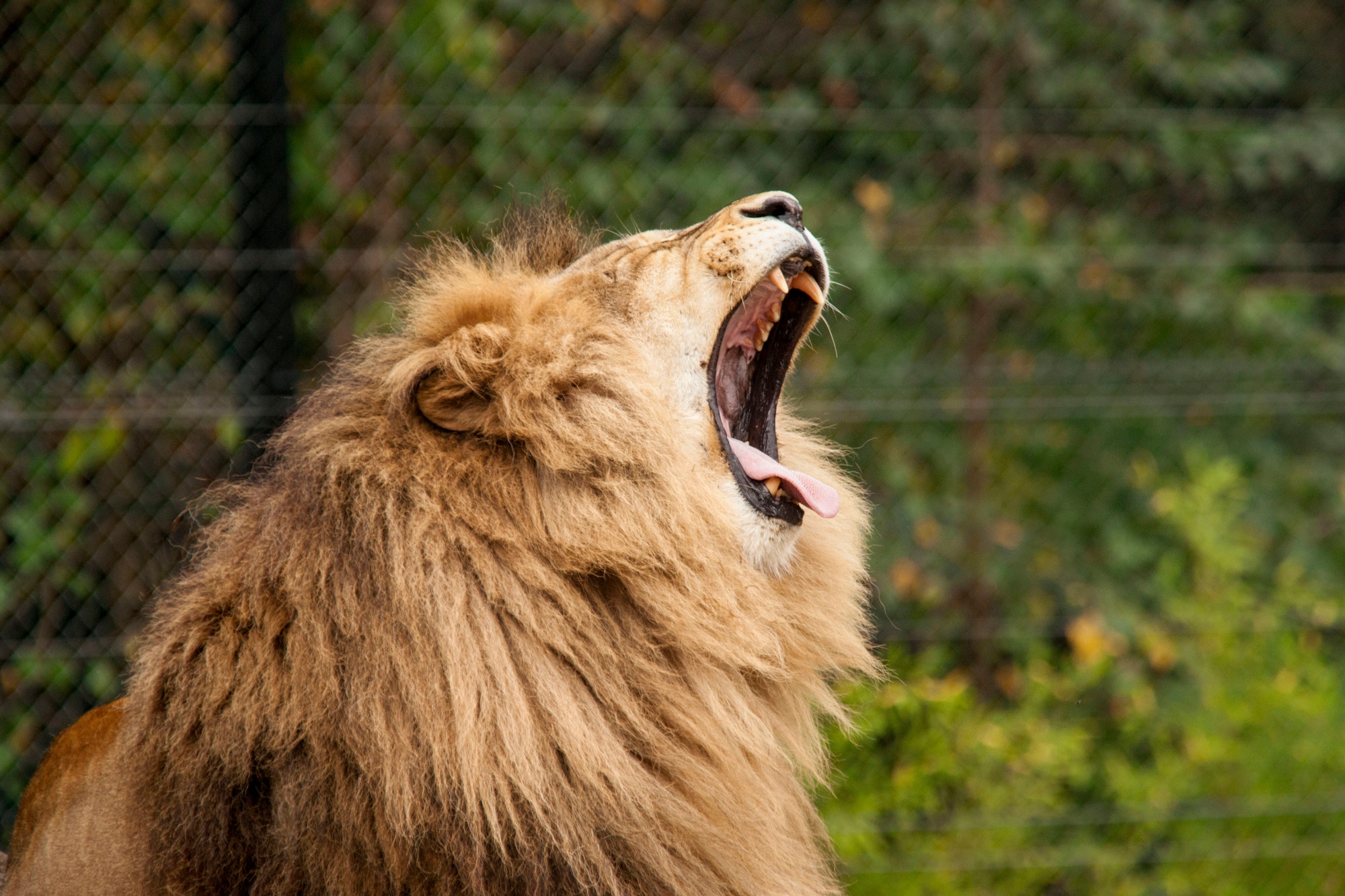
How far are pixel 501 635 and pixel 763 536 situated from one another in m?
0.43

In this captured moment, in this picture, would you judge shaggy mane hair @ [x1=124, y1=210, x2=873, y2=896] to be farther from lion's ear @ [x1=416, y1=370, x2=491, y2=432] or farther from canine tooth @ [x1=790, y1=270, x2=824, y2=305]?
canine tooth @ [x1=790, y1=270, x2=824, y2=305]

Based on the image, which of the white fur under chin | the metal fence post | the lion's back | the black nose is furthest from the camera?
the metal fence post

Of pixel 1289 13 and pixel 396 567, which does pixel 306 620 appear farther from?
pixel 1289 13

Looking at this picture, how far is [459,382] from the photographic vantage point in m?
1.74

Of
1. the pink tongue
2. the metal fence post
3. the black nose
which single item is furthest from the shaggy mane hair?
the metal fence post

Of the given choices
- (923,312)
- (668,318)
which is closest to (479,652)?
(668,318)

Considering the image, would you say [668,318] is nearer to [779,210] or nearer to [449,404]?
[779,210]

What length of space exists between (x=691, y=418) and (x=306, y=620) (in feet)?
2.08

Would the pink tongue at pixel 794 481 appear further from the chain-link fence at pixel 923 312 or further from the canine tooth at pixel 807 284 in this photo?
the chain-link fence at pixel 923 312

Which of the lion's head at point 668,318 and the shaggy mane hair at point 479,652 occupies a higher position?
the lion's head at point 668,318

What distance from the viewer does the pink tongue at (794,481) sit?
6.22 feet

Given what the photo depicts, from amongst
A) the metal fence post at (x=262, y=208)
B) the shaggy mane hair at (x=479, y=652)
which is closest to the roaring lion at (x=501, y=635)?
the shaggy mane hair at (x=479, y=652)

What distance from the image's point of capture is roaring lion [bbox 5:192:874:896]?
157 cm

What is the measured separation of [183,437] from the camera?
3836 mm
